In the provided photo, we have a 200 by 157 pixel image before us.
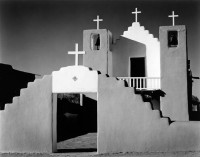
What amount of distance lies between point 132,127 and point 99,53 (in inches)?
330

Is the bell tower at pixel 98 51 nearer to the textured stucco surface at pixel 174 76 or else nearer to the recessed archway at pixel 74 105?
the recessed archway at pixel 74 105

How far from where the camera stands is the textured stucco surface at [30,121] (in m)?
11.5

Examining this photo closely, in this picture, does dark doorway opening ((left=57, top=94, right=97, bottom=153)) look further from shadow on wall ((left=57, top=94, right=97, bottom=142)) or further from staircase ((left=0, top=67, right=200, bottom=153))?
staircase ((left=0, top=67, right=200, bottom=153))

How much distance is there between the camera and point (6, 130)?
11.7 m

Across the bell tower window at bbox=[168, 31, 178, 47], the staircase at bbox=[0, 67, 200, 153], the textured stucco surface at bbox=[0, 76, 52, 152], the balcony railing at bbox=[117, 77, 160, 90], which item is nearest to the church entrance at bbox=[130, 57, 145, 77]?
the balcony railing at bbox=[117, 77, 160, 90]

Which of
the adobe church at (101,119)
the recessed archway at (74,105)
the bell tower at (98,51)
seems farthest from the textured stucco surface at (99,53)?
the adobe church at (101,119)

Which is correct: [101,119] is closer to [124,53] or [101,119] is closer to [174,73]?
[174,73]

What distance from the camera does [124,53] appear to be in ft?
64.4

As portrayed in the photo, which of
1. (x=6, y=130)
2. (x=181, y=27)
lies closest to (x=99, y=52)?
(x=181, y=27)

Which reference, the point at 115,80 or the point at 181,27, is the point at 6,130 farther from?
the point at 181,27

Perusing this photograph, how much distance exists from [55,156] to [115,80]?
331 cm

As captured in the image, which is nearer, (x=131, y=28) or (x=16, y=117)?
(x=16, y=117)

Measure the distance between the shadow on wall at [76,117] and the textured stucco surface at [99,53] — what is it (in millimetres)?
2246

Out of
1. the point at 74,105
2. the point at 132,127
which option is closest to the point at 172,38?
the point at 74,105
